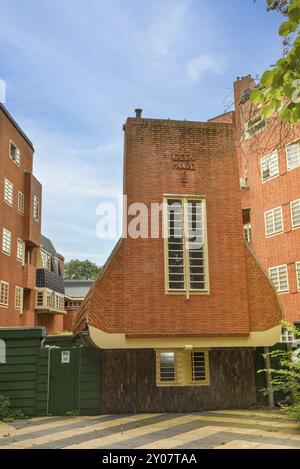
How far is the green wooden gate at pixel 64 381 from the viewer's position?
46.8 ft

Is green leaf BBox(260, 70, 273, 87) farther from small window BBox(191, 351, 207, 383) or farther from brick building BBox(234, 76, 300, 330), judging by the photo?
brick building BBox(234, 76, 300, 330)

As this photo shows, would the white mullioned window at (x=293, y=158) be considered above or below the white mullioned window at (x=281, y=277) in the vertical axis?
above

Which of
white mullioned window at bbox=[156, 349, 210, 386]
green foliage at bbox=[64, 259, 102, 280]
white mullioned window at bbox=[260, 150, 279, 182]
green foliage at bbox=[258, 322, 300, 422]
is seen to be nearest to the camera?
green foliage at bbox=[258, 322, 300, 422]

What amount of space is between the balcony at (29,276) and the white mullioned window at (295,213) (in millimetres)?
18023

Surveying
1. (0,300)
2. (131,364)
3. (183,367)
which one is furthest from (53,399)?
(0,300)

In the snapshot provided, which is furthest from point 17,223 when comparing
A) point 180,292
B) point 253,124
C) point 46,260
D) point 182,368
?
point 253,124

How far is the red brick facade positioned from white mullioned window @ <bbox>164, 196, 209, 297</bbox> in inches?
7.9

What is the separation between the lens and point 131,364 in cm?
1451

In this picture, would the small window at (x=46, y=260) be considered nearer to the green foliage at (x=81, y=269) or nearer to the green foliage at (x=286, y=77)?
the green foliage at (x=286, y=77)

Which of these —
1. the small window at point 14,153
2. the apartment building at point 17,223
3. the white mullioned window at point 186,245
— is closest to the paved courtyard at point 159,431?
the white mullioned window at point 186,245

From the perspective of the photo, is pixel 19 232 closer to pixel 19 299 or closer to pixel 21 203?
pixel 21 203

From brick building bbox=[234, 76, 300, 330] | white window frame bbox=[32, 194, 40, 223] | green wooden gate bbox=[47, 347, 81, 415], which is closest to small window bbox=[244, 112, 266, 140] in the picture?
green wooden gate bbox=[47, 347, 81, 415]

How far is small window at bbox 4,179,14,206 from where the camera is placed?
2906 centimetres
